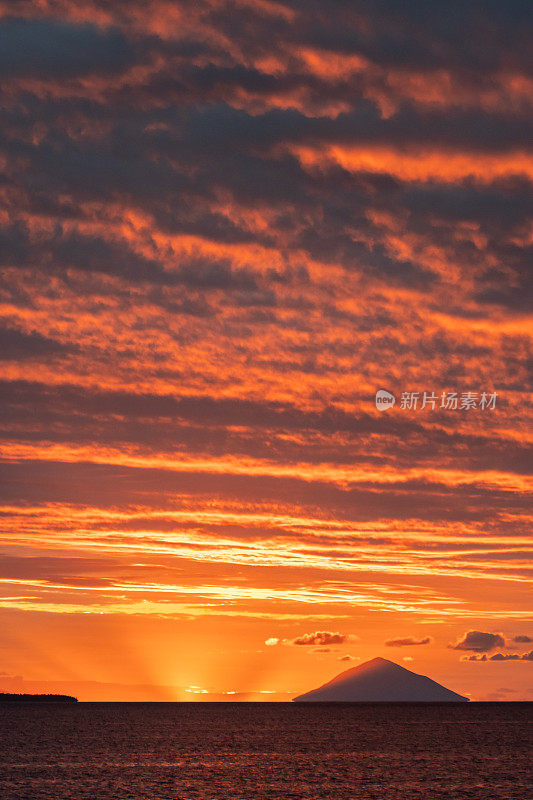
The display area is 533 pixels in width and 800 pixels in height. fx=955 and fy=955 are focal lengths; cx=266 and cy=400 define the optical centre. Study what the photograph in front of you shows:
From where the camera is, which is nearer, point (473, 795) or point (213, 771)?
point (473, 795)

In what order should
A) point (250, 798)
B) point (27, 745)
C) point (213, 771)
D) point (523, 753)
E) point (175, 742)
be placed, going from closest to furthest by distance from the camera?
1. point (250, 798)
2. point (213, 771)
3. point (523, 753)
4. point (27, 745)
5. point (175, 742)

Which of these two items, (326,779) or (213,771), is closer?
(326,779)

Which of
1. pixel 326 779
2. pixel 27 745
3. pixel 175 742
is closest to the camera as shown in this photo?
pixel 326 779

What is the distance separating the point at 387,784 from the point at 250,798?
22.2 metres

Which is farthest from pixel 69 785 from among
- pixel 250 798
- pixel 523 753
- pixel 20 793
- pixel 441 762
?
pixel 523 753

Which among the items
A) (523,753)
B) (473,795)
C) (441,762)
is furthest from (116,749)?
(473,795)

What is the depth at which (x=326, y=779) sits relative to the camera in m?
117

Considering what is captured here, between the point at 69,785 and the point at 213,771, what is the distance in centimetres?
2504

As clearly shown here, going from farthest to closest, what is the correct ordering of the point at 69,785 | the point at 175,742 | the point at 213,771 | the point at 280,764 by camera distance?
the point at 175,742, the point at 280,764, the point at 213,771, the point at 69,785

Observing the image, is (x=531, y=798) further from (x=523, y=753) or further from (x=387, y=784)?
(x=523, y=753)

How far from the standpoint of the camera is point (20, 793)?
324ft

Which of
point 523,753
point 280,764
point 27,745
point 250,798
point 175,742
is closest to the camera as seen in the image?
point 250,798

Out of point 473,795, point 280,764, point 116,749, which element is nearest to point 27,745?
point 116,749

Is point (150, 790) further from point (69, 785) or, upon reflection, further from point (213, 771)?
point (213, 771)
